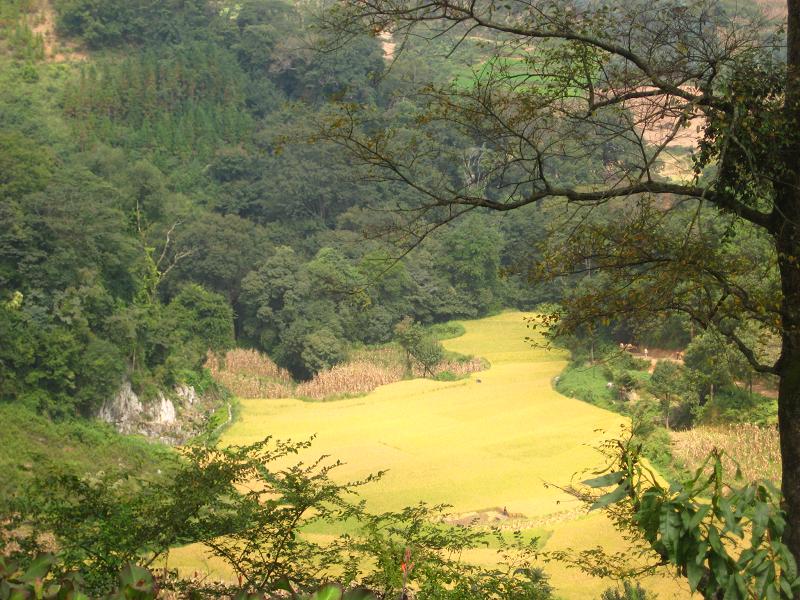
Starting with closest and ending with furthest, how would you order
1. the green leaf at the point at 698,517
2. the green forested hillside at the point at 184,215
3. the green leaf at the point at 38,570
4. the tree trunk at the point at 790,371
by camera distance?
1. the green leaf at the point at 38,570
2. the green leaf at the point at 698,517
3. the tree trunk at the point at 790,371
4. the green forested hillside at the point at 184,215

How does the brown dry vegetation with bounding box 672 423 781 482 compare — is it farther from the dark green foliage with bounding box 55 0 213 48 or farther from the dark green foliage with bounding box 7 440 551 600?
the dark green foliage with bounding box 55 0 213 48

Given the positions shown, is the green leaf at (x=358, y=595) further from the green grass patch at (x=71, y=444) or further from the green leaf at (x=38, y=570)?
the green grass patch at (x=71, y=444)

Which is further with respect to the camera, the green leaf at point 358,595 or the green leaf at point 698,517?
the green leaf at point 698,517

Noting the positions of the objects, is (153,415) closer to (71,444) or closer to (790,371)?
(71,444)

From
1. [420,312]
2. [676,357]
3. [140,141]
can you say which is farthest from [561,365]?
[140,141]

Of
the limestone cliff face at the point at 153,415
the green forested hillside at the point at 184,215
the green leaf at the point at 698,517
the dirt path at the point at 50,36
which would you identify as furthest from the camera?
the dirt path at the point at 50,36

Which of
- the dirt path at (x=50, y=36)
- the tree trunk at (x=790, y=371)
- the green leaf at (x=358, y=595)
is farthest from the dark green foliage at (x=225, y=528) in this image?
the dirt path at (x=50, y=36)

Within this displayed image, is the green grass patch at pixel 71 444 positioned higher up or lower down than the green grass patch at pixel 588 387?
higher up

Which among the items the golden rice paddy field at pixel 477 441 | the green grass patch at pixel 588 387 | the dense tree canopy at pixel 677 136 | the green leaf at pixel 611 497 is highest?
the dense tree canopy at pixel 677 136

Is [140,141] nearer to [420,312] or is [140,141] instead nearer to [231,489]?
[420,312]
